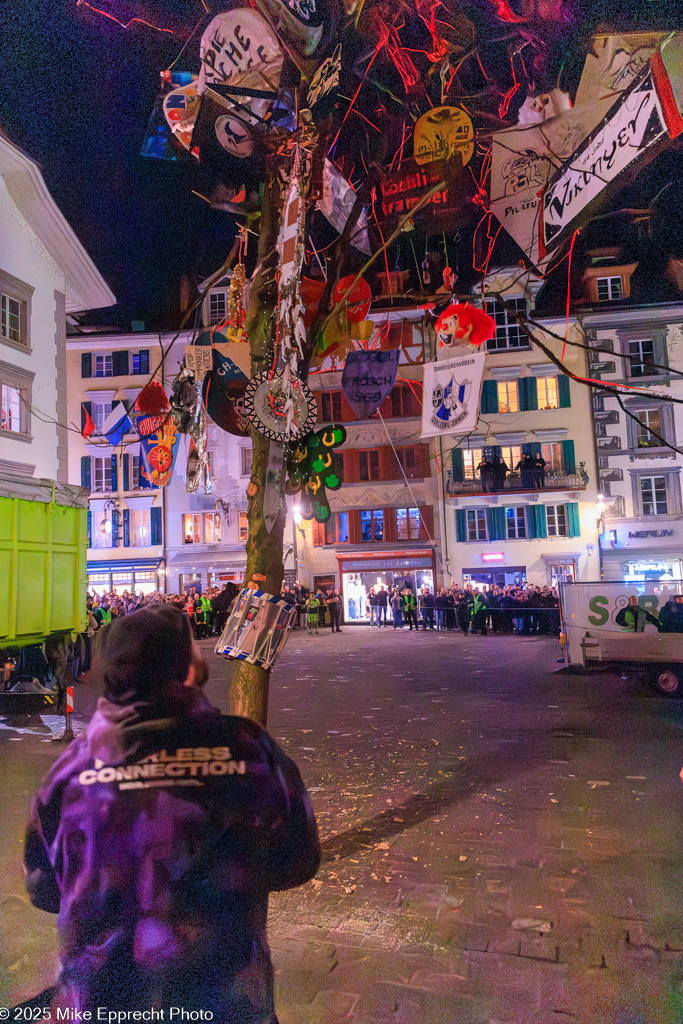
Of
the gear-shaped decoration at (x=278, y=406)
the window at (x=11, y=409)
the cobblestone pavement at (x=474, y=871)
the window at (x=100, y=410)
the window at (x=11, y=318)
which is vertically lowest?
the cobblestone pavement at (x=474, y=871)

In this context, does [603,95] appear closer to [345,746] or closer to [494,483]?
[345,746]

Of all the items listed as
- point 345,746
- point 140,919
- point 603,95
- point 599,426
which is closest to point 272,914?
point 140,919

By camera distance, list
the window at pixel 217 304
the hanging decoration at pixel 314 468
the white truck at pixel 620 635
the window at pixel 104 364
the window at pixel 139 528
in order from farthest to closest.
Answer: the window at pixel 104 364
the window at pixel 139 528
the window at pixel 217 304
the white truck at pixel 620 635
the hanging decoration at pixel 314 468

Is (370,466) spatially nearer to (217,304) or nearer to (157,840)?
(217,304)

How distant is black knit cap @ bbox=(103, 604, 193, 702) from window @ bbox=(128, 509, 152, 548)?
33.1 m

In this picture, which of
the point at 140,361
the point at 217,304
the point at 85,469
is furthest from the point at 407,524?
the point at 85,469

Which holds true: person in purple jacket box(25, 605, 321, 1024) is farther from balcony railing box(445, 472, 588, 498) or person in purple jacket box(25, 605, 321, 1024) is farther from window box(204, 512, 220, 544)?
window box(204, 512, 220, 544)

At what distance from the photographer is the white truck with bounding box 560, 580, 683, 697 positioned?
1098 cm

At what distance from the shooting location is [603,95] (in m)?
5.13

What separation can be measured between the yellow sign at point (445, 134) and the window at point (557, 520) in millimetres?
26173

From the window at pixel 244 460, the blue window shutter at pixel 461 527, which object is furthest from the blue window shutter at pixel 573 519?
the window at pixel 244 460

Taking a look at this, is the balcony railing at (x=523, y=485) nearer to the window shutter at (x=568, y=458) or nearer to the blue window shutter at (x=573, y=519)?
the window shutter at (x=568, y=458)

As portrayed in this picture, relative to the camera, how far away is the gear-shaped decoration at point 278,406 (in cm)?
441

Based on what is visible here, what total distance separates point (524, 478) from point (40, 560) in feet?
78.5
